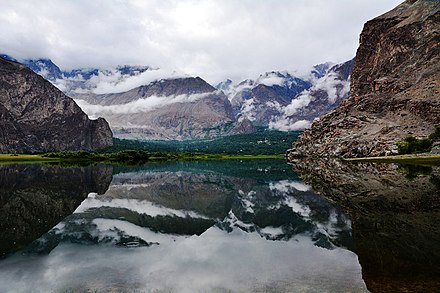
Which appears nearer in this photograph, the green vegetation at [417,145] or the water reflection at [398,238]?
the water reflection at [398,238]

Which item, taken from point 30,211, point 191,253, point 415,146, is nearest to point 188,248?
point 191,253

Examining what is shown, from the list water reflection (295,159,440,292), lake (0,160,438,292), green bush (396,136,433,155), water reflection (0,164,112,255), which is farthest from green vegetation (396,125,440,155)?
water reflection (0,164,112,255)

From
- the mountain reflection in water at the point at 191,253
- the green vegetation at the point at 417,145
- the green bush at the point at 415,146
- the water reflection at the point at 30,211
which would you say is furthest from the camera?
the green vegetation at the point at 417,145

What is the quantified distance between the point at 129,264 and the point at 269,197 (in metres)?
39.4

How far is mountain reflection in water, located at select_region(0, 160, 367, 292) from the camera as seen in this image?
60.4ft

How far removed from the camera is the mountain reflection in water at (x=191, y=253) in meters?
18.4

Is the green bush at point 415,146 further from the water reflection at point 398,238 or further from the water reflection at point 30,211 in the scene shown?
the water reflection at point 30,211

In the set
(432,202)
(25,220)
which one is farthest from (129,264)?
(432,202)

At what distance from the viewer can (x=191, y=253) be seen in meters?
25.0

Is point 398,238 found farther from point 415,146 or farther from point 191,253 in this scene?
point 415,146

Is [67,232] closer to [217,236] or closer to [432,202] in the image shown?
[217,236]

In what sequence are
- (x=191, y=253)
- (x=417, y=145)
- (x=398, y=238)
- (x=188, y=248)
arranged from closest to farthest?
(x=191, y=253), (x=398, y=238), (x=188, y=248), (x=417, y=145)

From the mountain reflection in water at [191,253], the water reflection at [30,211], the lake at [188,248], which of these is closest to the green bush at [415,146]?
the lake at [188,248]

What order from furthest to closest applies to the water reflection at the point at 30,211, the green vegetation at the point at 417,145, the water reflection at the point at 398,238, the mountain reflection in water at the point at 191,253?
the green vegetation at the point at 417,145 < the water reflection at the point at 30,211 < the mountain reflection in water at the point at 191,253 < the water reflection at the point at 398,238
